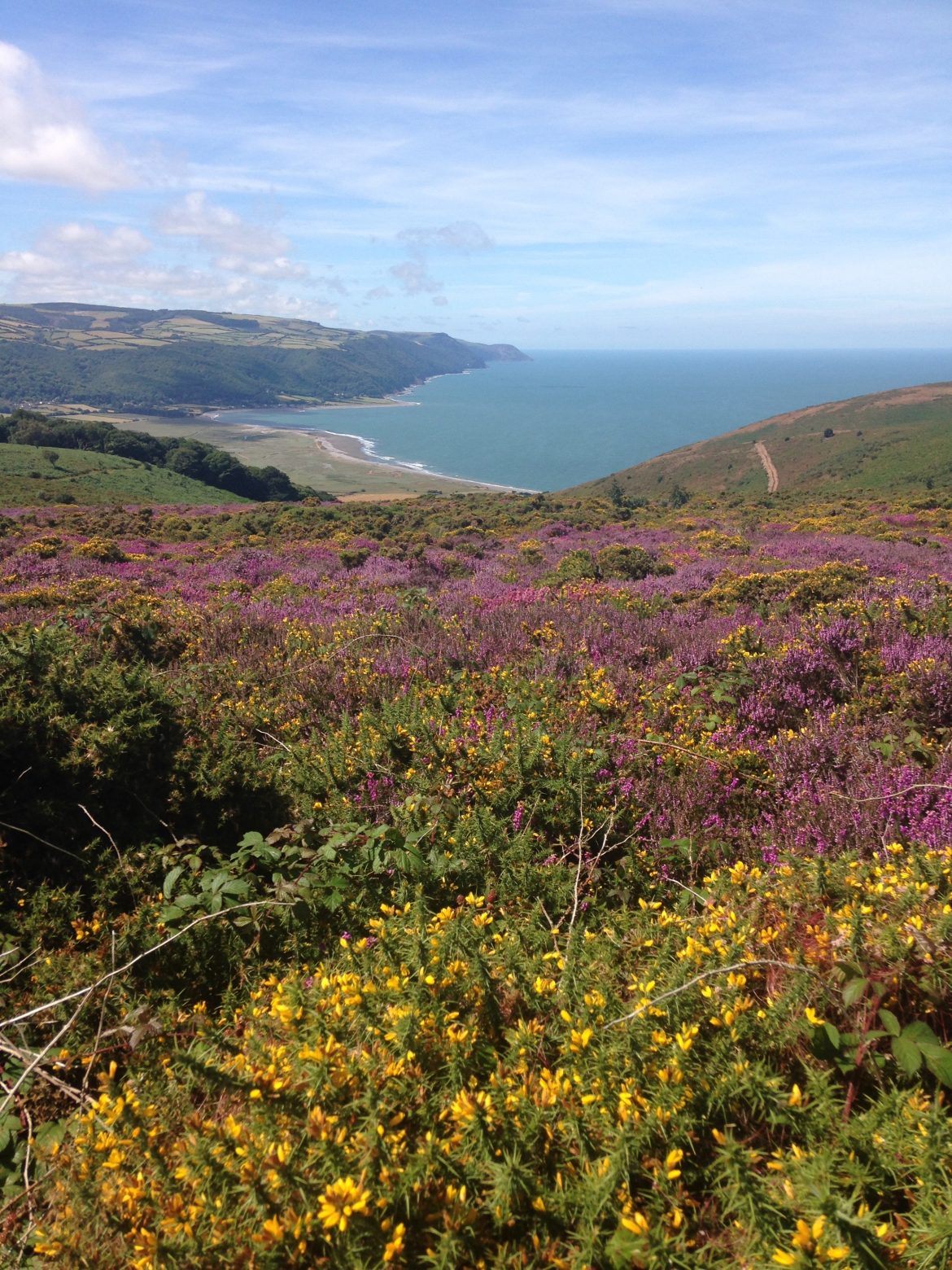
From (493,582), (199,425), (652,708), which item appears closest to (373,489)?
(493,582)

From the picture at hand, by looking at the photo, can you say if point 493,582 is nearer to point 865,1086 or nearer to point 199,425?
point 865,1086

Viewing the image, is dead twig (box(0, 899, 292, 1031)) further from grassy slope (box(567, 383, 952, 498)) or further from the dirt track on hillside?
the dirt track on hillside

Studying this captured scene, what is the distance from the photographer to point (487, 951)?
113 inches

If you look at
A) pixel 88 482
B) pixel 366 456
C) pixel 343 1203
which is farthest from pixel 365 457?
pixel 343 1203

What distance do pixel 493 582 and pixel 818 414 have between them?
150251mm

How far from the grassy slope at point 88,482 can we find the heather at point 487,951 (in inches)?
1685

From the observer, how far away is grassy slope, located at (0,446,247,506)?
139ft

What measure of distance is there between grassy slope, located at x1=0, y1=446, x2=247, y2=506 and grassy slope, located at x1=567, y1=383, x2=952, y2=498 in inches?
1879

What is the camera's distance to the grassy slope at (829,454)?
91.2 metres

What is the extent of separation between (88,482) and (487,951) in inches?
2348

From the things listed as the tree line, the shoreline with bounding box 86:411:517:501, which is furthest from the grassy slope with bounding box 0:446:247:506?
the shoreline with bounding box 86:411:517:501

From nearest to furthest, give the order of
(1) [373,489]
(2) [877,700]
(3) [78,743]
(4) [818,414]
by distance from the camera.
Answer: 1. (3) [78,743]
2. (2) [877,700]
3. (1) [373,489]
4. (4) [818,414]

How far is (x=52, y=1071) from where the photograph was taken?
2.74 meters

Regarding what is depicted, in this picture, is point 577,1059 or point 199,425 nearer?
point 577,1059
